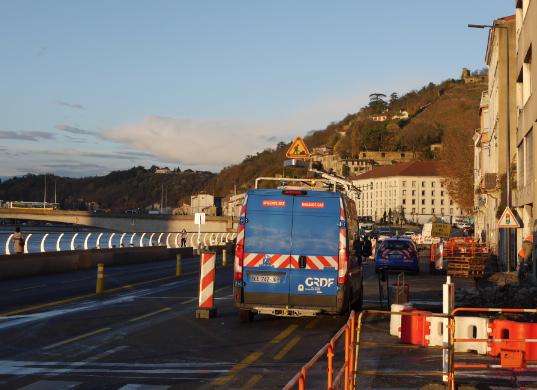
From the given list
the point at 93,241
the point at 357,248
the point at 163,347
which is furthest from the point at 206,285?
the point at 93,241

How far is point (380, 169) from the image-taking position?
18088cm

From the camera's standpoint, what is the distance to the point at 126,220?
314 ft

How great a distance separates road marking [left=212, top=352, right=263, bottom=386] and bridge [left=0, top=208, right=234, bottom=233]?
3293 inches

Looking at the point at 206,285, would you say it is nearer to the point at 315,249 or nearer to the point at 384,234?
the point at 315,249

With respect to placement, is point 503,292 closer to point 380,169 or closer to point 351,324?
point 351,324

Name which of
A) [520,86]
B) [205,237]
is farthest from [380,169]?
[520,86]

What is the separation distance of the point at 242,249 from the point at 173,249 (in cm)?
3162

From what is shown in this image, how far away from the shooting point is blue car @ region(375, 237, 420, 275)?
1190 inches

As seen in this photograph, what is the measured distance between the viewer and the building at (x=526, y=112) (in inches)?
872

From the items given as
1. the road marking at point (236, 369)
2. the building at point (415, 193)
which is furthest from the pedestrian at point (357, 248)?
the building at point (415, 193)

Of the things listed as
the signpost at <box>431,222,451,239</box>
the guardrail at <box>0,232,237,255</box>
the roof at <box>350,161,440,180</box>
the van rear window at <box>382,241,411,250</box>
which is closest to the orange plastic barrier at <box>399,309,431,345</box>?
the guardrail at <box>0,232,237,255</box>

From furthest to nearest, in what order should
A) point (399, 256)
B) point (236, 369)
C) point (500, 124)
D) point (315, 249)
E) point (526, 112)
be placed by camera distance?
point (500, 124), point (399, 256), point (526, 112), point (315, 249), point (236, 369)

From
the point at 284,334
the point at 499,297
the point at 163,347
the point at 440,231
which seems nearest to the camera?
the point at 163,347

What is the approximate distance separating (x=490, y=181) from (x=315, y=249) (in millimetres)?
34555
